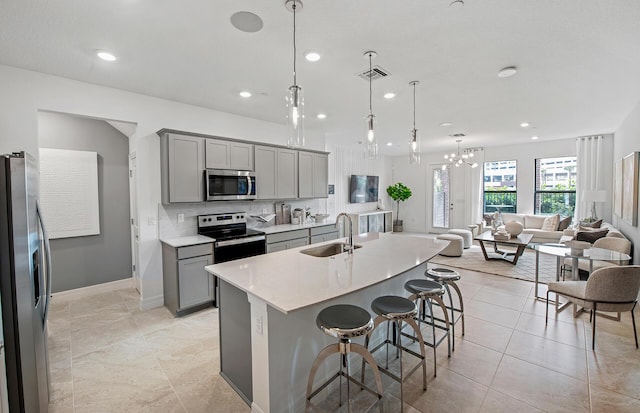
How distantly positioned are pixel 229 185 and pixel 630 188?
223 inches

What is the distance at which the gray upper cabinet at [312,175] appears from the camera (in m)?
5.13

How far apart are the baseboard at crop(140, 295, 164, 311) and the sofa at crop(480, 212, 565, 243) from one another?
7260 millimetres

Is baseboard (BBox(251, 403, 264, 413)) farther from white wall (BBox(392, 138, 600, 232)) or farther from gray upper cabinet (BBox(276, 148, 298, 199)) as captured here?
white wall (BBox(392, 138, 600, 232))

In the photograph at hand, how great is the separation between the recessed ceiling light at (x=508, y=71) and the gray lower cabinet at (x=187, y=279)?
12.5ft

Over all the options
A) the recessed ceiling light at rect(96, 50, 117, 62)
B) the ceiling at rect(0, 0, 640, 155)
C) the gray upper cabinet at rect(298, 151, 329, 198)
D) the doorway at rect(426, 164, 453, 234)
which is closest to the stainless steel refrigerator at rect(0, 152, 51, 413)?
the ceiling at rect(0, 0, 640, 155)

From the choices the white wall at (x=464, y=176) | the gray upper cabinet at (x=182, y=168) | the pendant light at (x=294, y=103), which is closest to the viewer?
the pendant light at (x=294, y=103)

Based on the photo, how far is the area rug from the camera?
4828 millimetres

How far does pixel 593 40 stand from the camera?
7.61 ft

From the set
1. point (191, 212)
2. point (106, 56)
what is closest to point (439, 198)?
point (191, 212)

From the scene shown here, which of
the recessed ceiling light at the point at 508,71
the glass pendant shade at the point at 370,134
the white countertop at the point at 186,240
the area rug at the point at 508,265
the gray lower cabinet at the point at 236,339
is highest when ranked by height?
the recessed ceiling light at the point at 508,71

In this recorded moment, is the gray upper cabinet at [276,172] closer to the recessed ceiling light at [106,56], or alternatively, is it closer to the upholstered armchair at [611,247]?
the recessed ceiling light at [106,56]

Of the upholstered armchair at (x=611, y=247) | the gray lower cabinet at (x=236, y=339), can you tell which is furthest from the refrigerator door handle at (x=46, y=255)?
the upholstered armchair at (x=611, y=247)

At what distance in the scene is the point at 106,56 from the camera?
102 inches

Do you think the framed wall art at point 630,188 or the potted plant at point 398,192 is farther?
Answer: the potted plant at point 398,192
